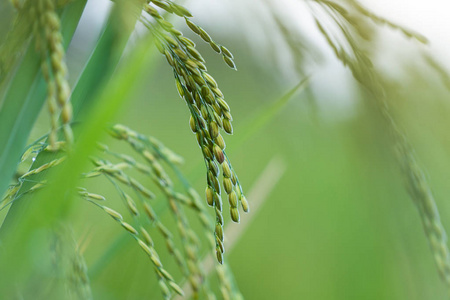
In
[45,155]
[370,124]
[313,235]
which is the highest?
[370,124]

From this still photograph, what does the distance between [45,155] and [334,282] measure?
2.89ft

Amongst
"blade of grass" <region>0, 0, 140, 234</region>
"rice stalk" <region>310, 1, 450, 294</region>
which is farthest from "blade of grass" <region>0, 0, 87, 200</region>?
"rice stalk" <region>310, 1, 450, 294</region>

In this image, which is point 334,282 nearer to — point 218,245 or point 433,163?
point 433,163

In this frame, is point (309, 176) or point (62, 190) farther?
point (309, 176)

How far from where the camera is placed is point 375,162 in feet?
1.62

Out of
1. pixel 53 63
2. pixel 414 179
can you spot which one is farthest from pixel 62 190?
pixel 414 179

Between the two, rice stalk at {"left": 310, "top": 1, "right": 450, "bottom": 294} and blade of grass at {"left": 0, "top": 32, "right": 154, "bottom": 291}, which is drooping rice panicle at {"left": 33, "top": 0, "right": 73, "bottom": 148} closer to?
blade of grass at {"left": 0, "top": 32, "right": 154, "bottom": 291}

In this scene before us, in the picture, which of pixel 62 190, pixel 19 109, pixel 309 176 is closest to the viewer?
pixel 62 190

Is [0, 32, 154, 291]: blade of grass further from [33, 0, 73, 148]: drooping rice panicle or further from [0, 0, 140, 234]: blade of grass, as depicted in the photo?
[0, 0, 140, 234]: blade of grass

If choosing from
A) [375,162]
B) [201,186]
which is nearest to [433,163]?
[375,162]

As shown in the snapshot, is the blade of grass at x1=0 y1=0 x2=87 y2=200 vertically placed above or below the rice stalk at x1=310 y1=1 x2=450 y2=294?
below

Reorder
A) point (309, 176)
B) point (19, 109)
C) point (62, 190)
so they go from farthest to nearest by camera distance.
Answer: point (309, 176) → point (19, 109) → point (62, 190)

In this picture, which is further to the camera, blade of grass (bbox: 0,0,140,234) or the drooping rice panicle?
blade of grass (bbox: 0,0,140,234)

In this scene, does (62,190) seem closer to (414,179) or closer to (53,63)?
(53,63)
